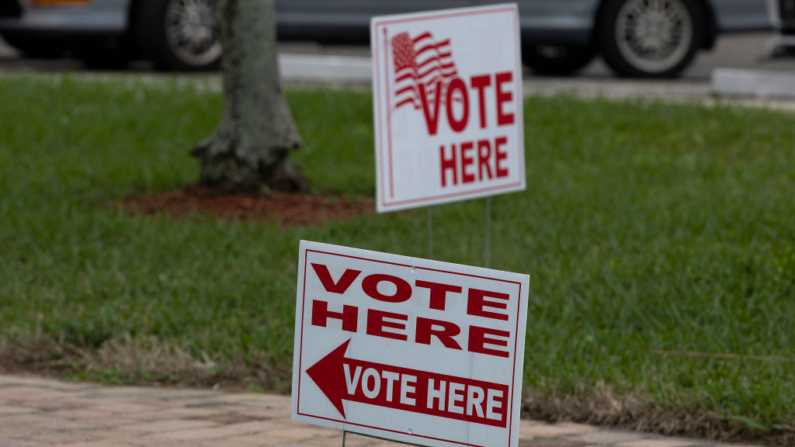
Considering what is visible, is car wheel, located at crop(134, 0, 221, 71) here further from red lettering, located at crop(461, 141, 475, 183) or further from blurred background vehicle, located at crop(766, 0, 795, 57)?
red lettering, located at crop(461, 141, 475, 183)

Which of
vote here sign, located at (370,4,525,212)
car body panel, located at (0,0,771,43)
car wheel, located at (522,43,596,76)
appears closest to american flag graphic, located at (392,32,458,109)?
vote here sign, located at (370,4,525,212)

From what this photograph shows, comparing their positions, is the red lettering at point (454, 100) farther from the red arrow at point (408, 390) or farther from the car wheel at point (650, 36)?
the car wheel at point (650, 36)

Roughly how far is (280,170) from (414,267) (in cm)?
438

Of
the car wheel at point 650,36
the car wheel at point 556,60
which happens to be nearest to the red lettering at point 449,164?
the car wheel at point 650,36

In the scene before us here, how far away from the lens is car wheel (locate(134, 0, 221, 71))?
11.3m

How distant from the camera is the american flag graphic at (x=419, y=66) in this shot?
4.72 m

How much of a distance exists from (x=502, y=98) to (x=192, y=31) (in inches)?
277

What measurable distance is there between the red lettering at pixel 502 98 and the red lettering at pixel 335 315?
215 cm

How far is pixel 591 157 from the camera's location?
26.7 ft

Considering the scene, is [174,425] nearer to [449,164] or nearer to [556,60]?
[449,164]

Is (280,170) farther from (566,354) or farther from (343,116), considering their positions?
(566,354)

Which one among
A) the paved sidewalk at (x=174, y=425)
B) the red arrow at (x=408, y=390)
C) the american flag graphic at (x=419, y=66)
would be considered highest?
the american flag graphic at (x=419, y=66)

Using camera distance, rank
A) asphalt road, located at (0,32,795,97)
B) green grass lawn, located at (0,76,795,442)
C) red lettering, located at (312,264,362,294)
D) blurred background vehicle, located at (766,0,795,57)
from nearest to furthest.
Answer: red lettering, located at (312,264,362,294)
green grass lawn, located at (0,76,795,442)
asphalt road, located at (0,32,795,97)
blurred background vehicle, located at (766,0,795,57)

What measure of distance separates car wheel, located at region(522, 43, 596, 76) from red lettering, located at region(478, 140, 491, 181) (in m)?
7.84
